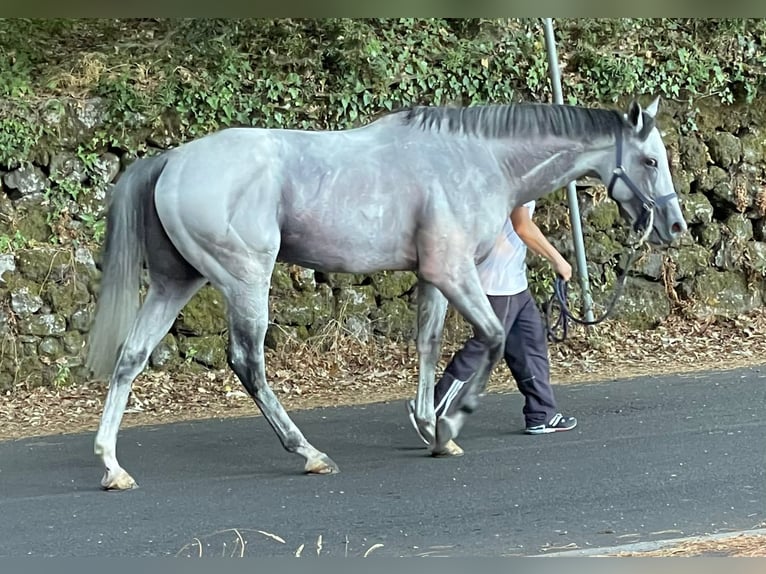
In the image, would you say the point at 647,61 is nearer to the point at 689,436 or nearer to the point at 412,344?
the point at 412,344

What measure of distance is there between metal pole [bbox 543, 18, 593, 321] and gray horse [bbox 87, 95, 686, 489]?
15.0ft

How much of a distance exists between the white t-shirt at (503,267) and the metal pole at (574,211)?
4017 mm

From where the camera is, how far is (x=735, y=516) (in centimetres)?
527

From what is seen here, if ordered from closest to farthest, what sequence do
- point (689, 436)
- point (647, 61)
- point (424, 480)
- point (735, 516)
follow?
point (735, 516)
point (424, 480)
point (689, 436)
point (647, 61)

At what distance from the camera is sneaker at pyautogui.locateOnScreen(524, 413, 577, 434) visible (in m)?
7.46

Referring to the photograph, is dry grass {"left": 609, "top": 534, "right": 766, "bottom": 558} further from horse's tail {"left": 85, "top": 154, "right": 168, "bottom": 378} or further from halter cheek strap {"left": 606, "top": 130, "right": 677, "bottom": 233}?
horse's tail {"left": 85, "top": 154, "right": 168, "bottom": 378}

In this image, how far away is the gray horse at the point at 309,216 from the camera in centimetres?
631

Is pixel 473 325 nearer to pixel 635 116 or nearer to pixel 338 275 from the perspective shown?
pixel 635 116

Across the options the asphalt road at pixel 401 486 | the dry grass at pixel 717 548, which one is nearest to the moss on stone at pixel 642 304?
the asphalt road at pixel 401 486

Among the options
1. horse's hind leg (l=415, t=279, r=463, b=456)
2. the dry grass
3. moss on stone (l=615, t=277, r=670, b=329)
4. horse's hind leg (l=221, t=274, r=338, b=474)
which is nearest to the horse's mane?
horse's hind leg (l=415, t=279, r=463, b=456)

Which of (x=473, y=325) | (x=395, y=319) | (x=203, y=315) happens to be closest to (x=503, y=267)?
(x=473, y=325)

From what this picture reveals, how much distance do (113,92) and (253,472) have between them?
5625 millimetres

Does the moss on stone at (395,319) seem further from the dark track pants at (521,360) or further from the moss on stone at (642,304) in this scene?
the dark track pants at (521,360)

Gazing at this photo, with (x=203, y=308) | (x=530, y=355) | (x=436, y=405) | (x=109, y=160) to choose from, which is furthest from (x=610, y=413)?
(x=109, y=160)
